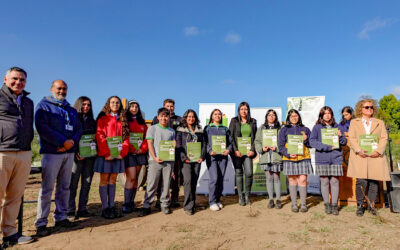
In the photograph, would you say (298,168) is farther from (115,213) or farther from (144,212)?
(115,213)

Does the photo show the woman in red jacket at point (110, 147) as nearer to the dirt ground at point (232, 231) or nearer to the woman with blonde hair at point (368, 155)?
the dirt ground at point (232, 231)

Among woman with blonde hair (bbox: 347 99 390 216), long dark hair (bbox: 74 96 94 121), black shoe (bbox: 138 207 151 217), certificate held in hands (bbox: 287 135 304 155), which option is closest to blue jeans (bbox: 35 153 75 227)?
long dark hair (bbox: 74 96 94 121)

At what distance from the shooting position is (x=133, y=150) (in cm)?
466

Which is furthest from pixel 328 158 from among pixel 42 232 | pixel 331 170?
pixel 42 232

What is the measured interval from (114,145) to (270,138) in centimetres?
325

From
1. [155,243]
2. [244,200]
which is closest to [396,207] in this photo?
[244,200]

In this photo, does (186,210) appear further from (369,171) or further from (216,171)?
(369,171)

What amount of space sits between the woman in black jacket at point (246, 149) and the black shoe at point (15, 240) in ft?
12.9

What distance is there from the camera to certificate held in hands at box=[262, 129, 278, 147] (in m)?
5.20

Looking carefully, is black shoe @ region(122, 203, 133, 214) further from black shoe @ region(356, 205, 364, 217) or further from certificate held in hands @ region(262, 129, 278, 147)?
black shoe @ region(356, 205, 364, 217)

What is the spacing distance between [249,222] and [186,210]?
128 cm

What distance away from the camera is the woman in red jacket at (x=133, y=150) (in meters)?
4.68

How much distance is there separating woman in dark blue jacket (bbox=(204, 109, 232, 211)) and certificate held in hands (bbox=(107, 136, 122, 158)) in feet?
6.01

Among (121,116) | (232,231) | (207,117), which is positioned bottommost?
(232,231)
